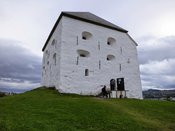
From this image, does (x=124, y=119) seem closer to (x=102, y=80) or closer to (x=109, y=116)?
(x=109, y=116)

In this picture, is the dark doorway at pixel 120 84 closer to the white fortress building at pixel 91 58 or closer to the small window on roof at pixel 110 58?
the white fortress building at pixel 91 58

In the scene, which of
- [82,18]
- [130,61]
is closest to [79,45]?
[82,18]

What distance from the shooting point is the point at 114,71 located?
2161 centimetres

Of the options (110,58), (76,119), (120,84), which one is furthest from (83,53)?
(76,119)

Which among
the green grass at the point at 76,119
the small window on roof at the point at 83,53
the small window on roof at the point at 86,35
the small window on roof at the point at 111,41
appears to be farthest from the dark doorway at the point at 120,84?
the green grass at the point at 76,119

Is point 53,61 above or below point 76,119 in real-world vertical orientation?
above

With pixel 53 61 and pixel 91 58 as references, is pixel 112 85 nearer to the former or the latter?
pixel 91 58

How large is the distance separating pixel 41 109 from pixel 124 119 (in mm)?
4518

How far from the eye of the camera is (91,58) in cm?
2027

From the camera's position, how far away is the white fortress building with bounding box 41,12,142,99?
734 inches

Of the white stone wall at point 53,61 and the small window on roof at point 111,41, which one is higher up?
the small window on roof at point 111,41

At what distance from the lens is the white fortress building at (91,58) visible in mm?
18641

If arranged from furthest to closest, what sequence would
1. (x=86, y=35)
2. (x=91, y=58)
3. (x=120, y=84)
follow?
(x=86, y=35) < (x=91, y=58) < (x=120, y=84)

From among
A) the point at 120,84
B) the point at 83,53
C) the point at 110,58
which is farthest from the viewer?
the point at 110,58
